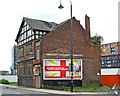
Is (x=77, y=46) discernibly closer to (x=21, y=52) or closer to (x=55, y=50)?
(x=55, y=50)

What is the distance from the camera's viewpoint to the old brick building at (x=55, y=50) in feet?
113

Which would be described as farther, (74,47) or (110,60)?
(110,60)

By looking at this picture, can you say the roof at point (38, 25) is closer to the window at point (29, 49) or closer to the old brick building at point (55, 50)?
the old brick building at point (55, 50)

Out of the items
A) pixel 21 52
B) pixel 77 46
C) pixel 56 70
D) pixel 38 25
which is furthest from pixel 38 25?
pixel 56 70

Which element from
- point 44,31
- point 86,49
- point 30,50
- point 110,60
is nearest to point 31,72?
point 30,50

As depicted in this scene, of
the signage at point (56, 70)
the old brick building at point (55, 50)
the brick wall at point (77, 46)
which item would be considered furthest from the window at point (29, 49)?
the signage at point (56, 70)

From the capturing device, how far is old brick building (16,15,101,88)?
113ft

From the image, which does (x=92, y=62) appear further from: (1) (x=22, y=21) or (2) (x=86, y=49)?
(1) (x=22, y=21)

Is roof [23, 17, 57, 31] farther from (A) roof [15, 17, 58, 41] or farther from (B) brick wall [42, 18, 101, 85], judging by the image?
(B) brick wall [42, 18, 101, 85]

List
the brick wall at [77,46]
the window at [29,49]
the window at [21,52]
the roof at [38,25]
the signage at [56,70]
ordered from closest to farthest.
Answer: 1. the signage at [56,70]
2. the brick wall at [77,46]
3. the roof at [38,25]
4. the window at [29,49]
5. the window at [21,52]

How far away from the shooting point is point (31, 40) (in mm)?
38781

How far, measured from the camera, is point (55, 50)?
114 ft

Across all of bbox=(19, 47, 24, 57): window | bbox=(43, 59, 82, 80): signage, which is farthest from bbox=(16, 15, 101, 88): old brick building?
bbox=(19, 47, 24, 57): window

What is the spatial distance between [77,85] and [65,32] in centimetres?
967
